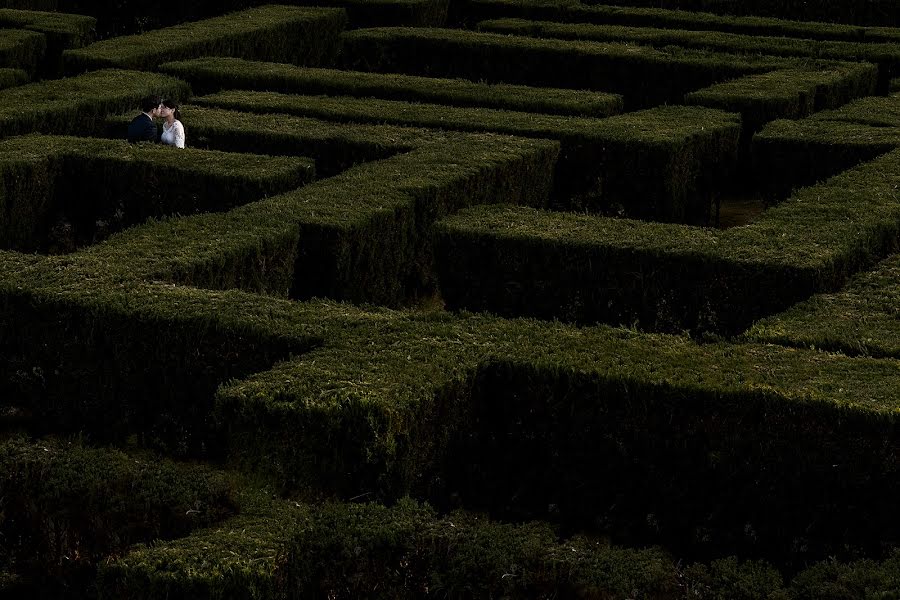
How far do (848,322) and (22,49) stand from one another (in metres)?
15.6

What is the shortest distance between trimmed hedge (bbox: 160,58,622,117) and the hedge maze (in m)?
0.10

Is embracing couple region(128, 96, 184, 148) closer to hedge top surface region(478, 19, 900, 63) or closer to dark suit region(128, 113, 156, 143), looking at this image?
dark suit region(128, 113, 156, 143)

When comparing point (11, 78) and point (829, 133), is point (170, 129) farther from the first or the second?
point (829, 133)

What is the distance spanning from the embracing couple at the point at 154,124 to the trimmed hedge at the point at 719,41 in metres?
9.94

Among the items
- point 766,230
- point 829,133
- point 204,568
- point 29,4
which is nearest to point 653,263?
point 766,230

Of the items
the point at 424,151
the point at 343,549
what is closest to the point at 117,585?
the point at 343,549

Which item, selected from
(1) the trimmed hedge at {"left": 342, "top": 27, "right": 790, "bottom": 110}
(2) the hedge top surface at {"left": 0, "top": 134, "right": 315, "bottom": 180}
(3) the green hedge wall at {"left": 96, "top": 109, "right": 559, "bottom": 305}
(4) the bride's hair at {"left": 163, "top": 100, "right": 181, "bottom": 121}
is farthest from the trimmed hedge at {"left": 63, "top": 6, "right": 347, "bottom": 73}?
(2) the hedge top surface at {"left": 0, "top": 134, "right": 315, "bottom": 180}

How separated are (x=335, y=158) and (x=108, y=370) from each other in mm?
6520

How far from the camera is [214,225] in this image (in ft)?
46.6

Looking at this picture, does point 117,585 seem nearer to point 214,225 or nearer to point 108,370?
point 108,370

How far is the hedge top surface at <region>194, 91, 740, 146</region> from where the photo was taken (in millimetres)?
18516

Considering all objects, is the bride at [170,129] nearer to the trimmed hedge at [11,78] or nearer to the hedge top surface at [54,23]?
the trimmed hedge at [11,78]

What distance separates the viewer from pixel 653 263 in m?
13.8

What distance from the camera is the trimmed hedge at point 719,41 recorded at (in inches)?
969
